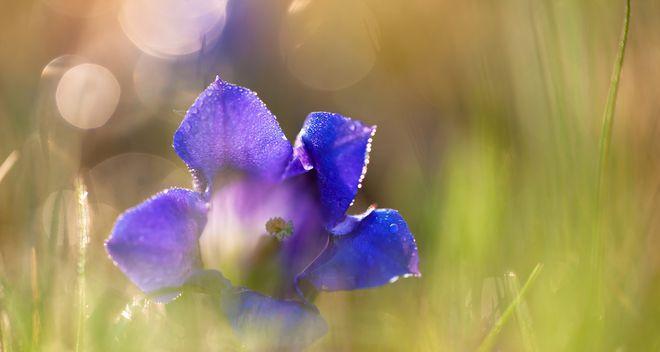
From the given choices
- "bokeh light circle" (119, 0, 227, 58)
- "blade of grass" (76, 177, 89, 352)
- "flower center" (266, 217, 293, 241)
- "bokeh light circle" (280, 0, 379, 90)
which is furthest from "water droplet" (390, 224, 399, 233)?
"bokeh light circle" (119, 0, 227, 58)

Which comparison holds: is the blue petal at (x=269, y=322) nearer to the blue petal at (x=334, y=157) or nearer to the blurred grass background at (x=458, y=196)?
the blurred grass background at (x=458, y=196)

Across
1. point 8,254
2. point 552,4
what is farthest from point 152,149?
point 552,4

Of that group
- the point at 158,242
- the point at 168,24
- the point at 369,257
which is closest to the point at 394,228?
the point at 369,257

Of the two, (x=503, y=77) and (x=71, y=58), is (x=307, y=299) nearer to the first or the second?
(x=503, y=77)

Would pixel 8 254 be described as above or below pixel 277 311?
below

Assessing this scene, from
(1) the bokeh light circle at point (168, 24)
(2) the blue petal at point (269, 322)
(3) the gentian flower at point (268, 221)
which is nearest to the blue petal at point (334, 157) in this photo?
(3) the gentian flower at point (268, 221)

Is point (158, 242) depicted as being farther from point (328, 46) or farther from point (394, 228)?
point (328, 46)

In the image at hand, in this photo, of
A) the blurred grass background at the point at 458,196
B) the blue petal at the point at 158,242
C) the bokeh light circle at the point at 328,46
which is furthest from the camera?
the bokeh light circle at the point at 328,46
